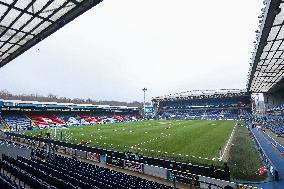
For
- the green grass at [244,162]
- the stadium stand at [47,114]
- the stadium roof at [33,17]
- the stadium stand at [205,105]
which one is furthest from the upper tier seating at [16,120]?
the stadium stand at [205,105]

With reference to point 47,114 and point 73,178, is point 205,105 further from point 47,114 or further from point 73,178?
point 73,178

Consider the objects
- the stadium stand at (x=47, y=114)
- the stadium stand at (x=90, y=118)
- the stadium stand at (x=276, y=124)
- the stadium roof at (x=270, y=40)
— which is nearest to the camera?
the stadium roof at (x=270, y=40)

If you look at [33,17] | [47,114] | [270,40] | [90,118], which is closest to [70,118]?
[47,114]

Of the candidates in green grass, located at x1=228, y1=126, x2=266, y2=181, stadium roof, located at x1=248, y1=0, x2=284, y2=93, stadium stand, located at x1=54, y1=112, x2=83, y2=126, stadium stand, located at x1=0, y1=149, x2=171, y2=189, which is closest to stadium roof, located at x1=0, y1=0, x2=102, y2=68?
stadium stand, located at x1=0, y1=149, x2=171, y2=189

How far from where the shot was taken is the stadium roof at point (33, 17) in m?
10.3

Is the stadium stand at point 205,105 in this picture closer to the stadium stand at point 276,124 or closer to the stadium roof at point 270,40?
the stadium stand at point 276,124

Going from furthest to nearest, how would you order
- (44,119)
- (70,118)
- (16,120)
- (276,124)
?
1. (70,118)
2. (44,119)
3. (16,120)
4. (276,124)

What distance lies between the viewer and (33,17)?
11555mm

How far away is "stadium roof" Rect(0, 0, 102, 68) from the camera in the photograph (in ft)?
33.9

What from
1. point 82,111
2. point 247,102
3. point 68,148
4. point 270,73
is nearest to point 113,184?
point 68,148

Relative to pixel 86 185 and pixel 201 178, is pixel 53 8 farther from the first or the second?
pixel 201 178

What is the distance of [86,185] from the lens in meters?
10.5

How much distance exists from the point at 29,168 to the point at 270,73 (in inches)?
1302

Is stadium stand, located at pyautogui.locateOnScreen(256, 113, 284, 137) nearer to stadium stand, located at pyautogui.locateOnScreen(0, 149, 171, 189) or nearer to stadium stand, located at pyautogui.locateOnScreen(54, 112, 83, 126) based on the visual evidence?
stadium stand, located at pyautogui.locateOnScreen(0, 149, 171, 189)
